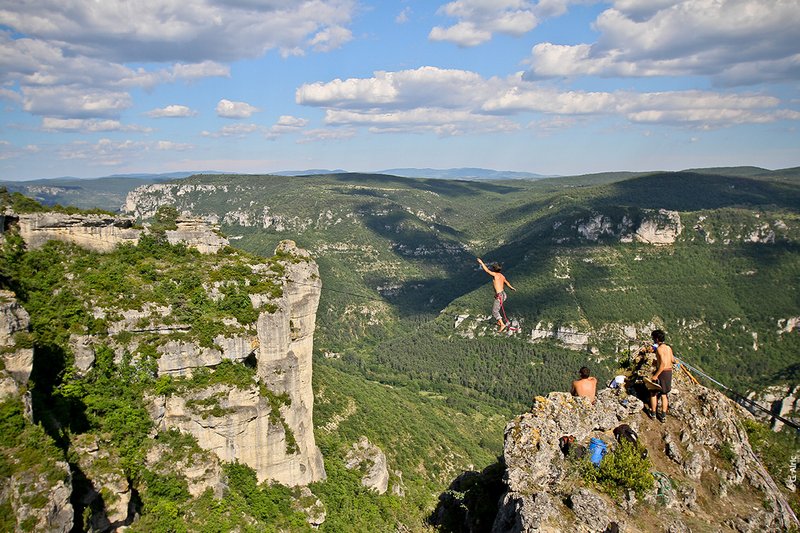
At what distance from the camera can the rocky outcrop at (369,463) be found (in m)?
43.7

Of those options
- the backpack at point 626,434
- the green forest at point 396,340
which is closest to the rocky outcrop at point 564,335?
the green forest at point 396,340

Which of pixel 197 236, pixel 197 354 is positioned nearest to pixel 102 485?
pixel 197 354

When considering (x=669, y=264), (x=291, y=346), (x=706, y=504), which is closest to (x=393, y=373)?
(x=669, y=264)

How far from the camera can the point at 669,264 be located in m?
160

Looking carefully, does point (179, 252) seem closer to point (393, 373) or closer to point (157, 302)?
point (157, 302)

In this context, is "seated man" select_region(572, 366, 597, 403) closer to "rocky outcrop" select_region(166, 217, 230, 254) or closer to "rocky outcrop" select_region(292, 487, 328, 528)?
"rocky outcrop" select_region(292, 487, 328, 528)

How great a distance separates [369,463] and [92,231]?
28.5 metres

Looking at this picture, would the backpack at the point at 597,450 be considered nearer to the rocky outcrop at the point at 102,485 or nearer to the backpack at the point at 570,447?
the backpack at the point at 570,447

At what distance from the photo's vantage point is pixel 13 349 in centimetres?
2028

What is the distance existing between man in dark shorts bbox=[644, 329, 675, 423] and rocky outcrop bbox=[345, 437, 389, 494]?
103 ft

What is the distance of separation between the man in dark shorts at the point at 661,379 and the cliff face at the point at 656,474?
0.36m

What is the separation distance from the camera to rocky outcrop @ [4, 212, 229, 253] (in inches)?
1241

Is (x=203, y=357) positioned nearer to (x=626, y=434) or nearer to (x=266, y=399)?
(x=266, y=399)

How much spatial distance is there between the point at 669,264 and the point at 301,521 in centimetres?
15730
